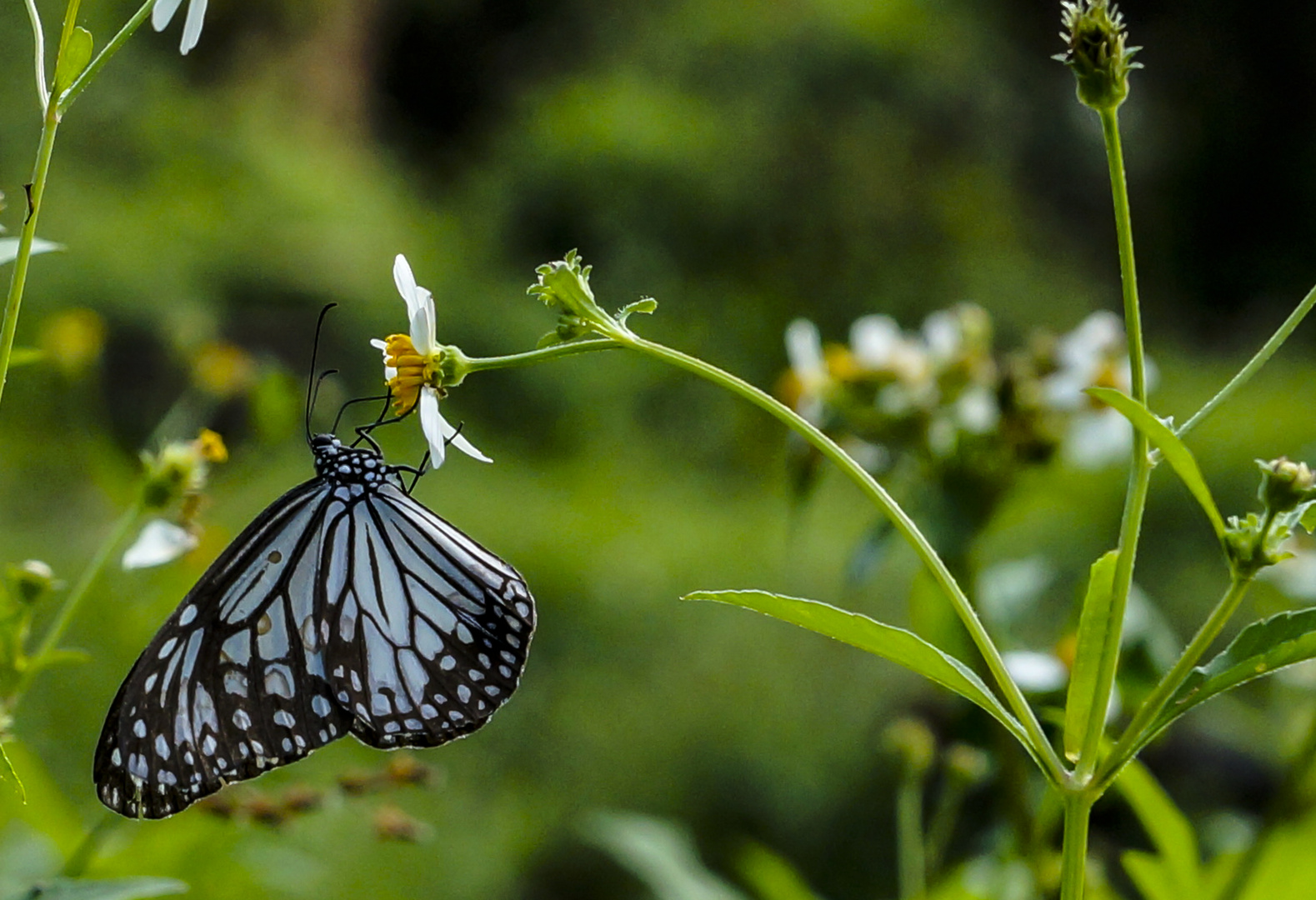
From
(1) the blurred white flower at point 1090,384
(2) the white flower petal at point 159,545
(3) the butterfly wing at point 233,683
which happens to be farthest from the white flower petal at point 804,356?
(2) the white flower petal at point 159,545

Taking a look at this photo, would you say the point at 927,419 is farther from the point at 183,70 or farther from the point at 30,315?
the point at 183,70

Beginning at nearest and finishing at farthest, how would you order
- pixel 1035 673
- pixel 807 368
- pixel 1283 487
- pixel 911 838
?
pixel 1283 487 < pixel 1035 673 < pixel 807 368 < pixel 911 838

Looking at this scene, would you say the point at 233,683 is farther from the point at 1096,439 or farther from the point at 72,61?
the point at 1096,439

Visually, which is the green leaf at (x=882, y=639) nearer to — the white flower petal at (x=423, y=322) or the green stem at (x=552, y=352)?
the green stem at (x=552, y=352)

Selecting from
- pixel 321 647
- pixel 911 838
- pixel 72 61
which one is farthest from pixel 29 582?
pixel 911 838

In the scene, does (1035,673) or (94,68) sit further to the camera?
(1035,673)
